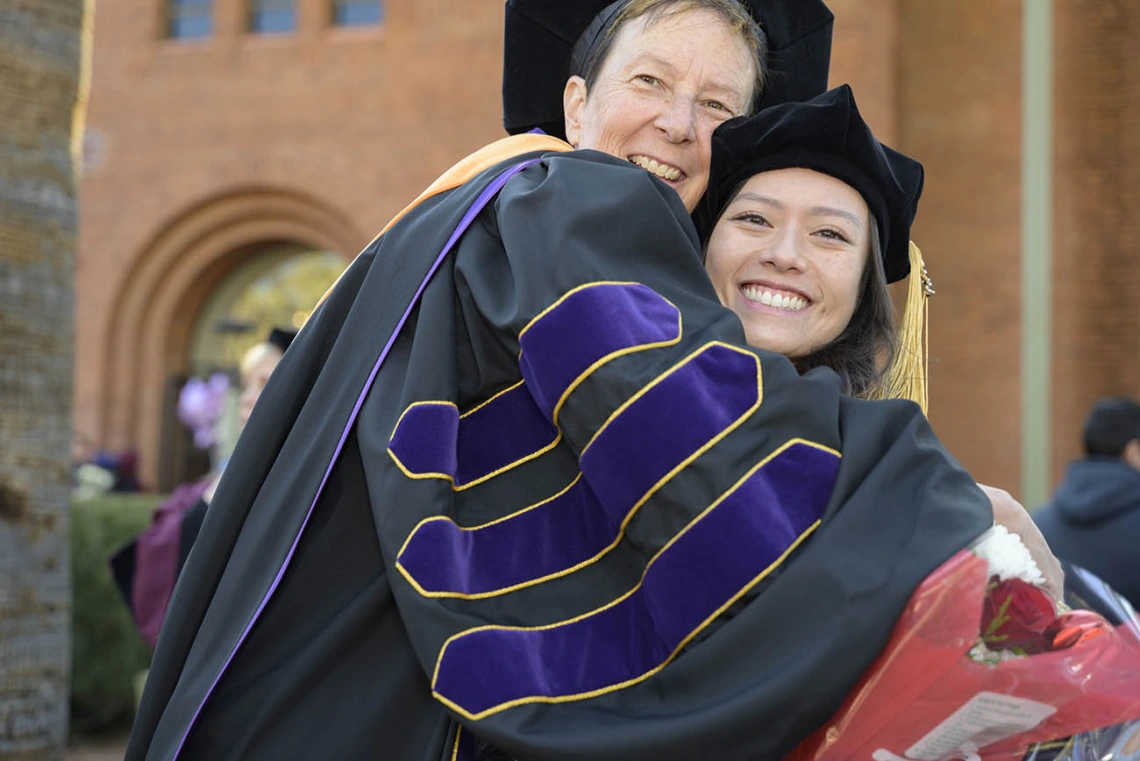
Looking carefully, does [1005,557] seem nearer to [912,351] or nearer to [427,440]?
[427,440]

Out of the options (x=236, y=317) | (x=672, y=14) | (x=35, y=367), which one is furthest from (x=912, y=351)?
(x=236, y=317)

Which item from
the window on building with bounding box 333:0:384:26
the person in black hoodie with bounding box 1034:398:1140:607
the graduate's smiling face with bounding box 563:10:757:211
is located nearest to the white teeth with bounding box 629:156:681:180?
the graduate's smiling face with bounding box 563:10:757:211

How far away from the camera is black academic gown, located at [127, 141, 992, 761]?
1.62 meters

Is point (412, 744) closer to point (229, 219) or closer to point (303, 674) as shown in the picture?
point (303, 674)

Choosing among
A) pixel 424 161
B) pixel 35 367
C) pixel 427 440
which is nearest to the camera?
pixel 427 440

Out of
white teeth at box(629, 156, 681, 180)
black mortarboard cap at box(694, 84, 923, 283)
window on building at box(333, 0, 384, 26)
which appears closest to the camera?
black mortarboard cap at box(694, 84, 923, 283)

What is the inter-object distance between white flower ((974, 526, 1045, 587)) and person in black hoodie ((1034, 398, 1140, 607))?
12.0ft

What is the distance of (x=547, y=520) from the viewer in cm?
186

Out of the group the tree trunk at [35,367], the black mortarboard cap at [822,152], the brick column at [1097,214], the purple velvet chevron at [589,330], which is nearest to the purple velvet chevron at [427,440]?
the purple velvet chevron at [589,330]

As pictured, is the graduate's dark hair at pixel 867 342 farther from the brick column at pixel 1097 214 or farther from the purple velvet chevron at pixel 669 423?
the brick column at pixel 1097 214

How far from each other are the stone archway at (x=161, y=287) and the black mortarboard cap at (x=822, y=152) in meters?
14.3

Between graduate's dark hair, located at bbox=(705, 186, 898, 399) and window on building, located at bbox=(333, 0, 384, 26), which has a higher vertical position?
window on building, located at bbox=(333, 0, 384, 26)

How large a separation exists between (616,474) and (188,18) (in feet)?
55.1

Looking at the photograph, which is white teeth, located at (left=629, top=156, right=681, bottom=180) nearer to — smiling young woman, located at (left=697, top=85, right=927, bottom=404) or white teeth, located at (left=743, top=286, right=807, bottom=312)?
smiling young woman, located at (left=697, top=85, right=927, bottom=404)
